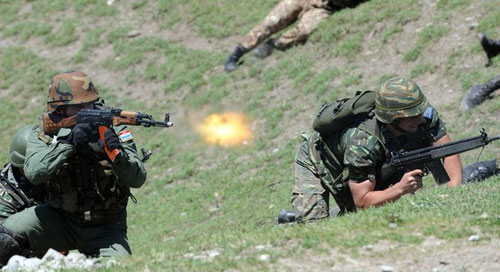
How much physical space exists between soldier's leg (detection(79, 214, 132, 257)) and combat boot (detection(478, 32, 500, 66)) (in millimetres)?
7976

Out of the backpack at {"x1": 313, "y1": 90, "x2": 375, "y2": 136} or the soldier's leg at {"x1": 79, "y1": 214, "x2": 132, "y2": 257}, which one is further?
the soldier's leg at {"x1": 79, "y1": 214, "x2": 132, "y2": 257}

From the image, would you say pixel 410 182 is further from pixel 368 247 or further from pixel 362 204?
pixel 368 247

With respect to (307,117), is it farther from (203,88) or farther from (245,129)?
(203,88)

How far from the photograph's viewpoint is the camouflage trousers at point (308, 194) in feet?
27.8

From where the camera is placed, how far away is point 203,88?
18719 millimetres

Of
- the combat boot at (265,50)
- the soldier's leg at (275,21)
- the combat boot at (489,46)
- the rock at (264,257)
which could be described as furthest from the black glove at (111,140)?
the soldier's leg at (275,21)

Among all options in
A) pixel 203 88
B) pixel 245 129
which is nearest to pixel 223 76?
pixel 203 88

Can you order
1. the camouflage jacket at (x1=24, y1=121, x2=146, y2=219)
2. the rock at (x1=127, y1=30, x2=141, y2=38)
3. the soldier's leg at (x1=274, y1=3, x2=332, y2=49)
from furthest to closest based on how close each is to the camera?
the rock at (x1=127, y1=30, x2=141, y2=38), the soldier's leg at (x1=274, y1=3, x2=332, y2=49), the camouflage jacket at (x1=24, y1=121, x2=146, y2=219)

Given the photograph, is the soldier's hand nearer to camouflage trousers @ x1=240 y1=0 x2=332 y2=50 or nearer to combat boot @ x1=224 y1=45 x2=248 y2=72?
camouflage trousers @ x1=240 y1=0 x2=332 y2=50

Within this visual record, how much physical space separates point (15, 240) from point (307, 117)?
27.2 ft

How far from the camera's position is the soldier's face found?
25.6 ft

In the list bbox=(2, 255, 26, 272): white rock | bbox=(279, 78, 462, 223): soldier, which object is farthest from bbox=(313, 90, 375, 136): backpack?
bbox=(2, 255, 26, 272): white rock

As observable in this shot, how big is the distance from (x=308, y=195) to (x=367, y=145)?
988 millimetres

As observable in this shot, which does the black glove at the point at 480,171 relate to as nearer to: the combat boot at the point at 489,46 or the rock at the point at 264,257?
the rock at the point at 264,257
